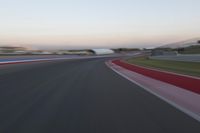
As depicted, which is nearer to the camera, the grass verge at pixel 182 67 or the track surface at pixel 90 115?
the track surface at pixel 90 115

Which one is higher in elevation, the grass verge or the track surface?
the track surface

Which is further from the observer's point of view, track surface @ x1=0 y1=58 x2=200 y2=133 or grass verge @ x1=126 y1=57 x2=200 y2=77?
grass verge @ x1=126 y1=57 x2=200 y2=77

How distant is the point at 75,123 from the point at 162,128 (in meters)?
1.70

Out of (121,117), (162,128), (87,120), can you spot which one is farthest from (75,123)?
(162,128)

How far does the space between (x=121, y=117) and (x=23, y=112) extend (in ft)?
7.54

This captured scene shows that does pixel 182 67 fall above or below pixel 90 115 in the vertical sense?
below

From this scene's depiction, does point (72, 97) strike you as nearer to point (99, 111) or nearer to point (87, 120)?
point (99, 111)

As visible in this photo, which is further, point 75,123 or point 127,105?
point 127,105

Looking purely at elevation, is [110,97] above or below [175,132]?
below

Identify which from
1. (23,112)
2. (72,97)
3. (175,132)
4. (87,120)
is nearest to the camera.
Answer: (175,132)

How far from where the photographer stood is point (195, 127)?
6820mm

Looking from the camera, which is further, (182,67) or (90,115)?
(182,67)

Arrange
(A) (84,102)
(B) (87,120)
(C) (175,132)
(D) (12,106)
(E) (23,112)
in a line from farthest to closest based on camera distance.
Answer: (A) (84,102), (D) (12,106), (E) (23,112), (B) (87,120), (C) (175,132)

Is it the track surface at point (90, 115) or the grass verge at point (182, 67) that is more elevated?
the track surface at point (90, 115)
